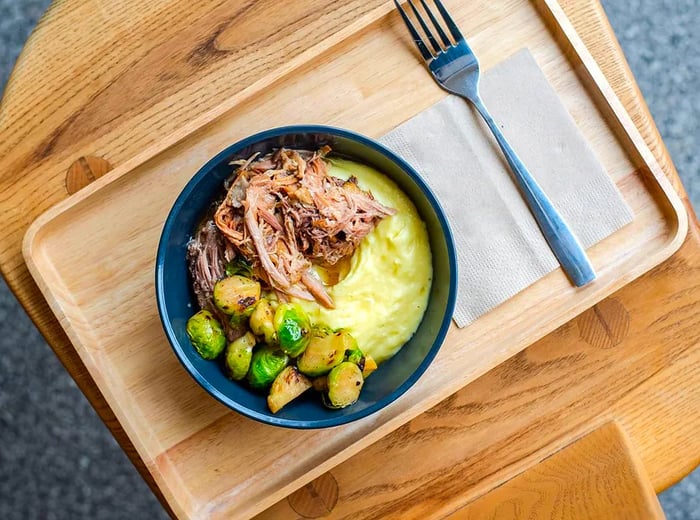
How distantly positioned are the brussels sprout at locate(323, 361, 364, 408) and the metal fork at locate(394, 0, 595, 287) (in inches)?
20.5

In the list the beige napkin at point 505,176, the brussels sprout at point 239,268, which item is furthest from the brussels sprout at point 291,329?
the beige napkin at point 505,176

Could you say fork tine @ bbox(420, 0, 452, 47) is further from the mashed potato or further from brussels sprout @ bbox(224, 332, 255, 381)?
brussels sprout @ bbox(224, 332, 255, 381)

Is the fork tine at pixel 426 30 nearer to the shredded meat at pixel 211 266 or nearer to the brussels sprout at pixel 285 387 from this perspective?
the shredded meat at pixel 211 266

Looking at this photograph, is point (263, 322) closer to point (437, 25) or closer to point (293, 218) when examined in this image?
point (293, 218)

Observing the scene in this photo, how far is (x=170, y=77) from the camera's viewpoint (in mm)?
1678

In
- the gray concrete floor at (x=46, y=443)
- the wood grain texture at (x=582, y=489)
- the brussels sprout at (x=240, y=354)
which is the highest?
the brussels sprout at (x=240, y=354)

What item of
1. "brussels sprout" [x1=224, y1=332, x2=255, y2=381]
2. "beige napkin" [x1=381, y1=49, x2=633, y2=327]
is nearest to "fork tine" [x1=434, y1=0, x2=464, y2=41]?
"beige napkin" [x1=381, y1=49, x2=633, y2=327]

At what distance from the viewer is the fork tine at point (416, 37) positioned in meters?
1.62

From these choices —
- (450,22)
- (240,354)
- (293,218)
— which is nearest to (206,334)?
(240,354)

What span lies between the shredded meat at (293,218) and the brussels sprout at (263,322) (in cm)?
6

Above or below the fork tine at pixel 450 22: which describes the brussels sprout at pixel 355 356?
below

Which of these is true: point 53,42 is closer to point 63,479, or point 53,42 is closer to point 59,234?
point 59,234

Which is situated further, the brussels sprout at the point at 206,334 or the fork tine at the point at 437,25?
the fork tine at the point at 437,25

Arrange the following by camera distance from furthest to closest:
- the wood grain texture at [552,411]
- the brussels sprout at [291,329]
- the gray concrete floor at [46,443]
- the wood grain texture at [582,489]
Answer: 1. the gray concrete floor at [46,443]
2. the wood grain texture at [552,411]
3. the wood grain texture at [582,489]
4. the brussels sprout at [291,329]
